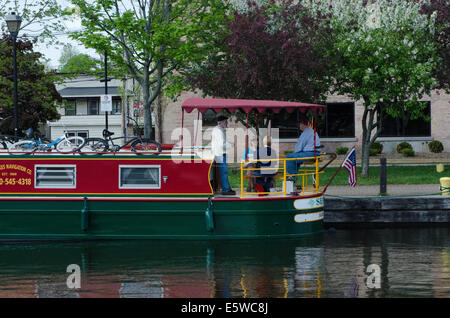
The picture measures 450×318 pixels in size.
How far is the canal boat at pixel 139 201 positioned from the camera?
1483 centimetres

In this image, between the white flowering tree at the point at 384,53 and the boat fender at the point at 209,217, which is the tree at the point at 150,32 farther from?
the boat fender at the point at 209,217

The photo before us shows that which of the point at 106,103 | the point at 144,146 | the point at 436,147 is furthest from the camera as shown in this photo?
the point at 436,147

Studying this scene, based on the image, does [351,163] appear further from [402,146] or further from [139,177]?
[402,146]

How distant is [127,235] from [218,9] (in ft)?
41.3

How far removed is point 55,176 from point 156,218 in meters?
2.68

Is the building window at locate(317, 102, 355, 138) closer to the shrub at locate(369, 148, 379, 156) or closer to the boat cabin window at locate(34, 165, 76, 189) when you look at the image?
the shrub at locate(369, 148, 379, 156)

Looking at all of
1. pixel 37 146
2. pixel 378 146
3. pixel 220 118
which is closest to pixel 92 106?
pixel 378 146

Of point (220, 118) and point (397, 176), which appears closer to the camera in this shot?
point (220, 118)

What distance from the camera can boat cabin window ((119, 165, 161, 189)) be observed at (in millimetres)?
15125

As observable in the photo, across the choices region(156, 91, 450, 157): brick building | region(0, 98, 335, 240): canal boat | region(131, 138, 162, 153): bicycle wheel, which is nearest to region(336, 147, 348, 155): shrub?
region(156, 91, 450, 157): brick building

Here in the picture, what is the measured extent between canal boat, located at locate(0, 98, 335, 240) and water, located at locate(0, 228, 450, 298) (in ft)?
1.19

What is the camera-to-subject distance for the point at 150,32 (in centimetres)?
2509

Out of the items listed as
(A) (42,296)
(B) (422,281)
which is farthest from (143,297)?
(B) (422,281)
